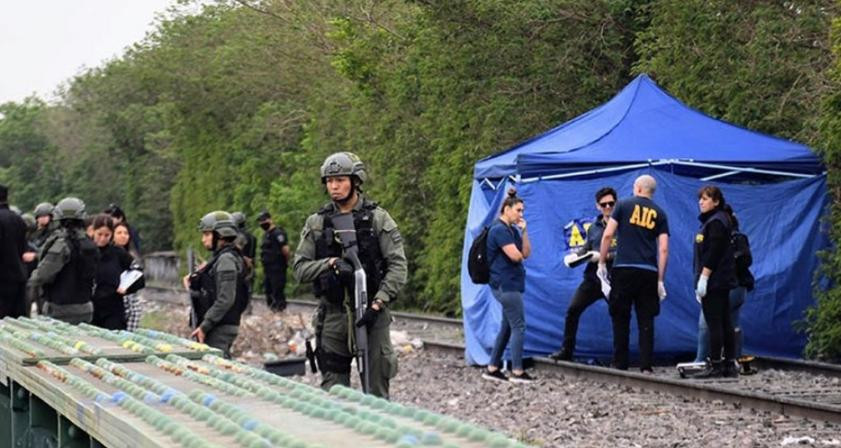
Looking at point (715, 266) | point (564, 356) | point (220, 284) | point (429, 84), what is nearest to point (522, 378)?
point (564, 356)

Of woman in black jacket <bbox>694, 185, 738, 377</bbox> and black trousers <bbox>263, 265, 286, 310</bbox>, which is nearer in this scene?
woman in black jacket <bbox>694, 185, 738, 377</bbox>

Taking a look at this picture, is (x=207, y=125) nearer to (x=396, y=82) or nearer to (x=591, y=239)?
(x=396, y=82)

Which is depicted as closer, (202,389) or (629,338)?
(202,389)

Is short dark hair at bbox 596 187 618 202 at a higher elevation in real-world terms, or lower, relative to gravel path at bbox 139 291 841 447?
higher

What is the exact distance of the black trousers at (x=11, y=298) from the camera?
1462 cm

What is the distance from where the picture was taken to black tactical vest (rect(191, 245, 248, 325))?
38.6 feet

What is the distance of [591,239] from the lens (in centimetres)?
1642

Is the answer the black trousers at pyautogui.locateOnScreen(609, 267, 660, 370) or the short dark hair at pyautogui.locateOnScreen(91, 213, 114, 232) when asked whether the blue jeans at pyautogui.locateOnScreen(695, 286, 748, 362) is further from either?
the short dark hair at pyautogui.locateOnScreen(91, 213, 114, 232)

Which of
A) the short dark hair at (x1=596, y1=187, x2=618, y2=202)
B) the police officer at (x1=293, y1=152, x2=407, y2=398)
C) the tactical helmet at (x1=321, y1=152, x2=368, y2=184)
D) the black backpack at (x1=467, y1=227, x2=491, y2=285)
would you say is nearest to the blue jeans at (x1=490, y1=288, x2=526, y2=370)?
the black backpack at (x1=467, y1=227, x2=491, y2=285)

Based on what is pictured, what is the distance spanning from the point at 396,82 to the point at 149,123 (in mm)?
38111

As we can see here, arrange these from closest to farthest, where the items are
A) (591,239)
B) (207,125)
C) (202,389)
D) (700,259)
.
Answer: (202,389)
(700,259)
(591,239)
(207,125)

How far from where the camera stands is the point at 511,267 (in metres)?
15.5

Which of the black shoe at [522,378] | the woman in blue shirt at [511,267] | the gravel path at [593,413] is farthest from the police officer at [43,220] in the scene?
the black shoe at [522,378]

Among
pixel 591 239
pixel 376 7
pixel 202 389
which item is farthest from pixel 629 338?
pixel 376 7
